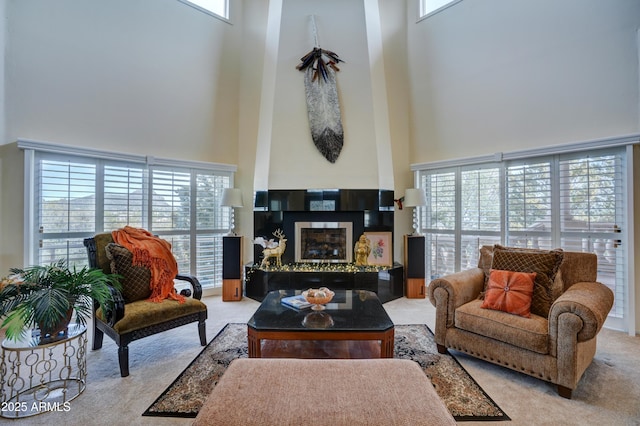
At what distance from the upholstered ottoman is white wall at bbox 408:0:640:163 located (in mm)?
3624

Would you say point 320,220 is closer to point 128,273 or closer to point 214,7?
point 128,273

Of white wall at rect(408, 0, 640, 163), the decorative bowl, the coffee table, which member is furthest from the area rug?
white wall at rect(408, 0, 640, 163)

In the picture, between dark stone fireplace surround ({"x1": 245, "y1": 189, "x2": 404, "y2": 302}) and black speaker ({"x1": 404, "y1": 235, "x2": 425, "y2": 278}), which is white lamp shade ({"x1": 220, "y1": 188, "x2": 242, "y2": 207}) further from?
black speaker ({"x1": 404, "y1": 235, "x2": 425, "y2": 278})

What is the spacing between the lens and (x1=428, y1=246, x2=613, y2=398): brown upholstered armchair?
197cm

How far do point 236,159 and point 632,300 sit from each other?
5263 mm

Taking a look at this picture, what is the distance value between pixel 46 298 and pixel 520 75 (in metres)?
5.18

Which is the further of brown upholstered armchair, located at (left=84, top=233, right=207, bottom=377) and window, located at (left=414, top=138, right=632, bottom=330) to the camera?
window, located at (left=414, top=138, right=632, bottom=330)

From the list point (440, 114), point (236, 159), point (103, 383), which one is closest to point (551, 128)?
point (440, 114)

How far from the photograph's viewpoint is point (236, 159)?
4.84m

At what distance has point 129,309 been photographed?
8.00 feet

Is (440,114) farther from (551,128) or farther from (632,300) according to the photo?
(632,300)

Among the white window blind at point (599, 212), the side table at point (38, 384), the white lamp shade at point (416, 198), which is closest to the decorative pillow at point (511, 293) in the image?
the white window blind at point (599, 212)

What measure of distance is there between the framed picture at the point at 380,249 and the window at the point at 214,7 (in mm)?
4087

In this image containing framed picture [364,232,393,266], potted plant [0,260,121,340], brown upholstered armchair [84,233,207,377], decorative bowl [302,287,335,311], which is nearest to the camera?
potted plant [0,260,121,340]
